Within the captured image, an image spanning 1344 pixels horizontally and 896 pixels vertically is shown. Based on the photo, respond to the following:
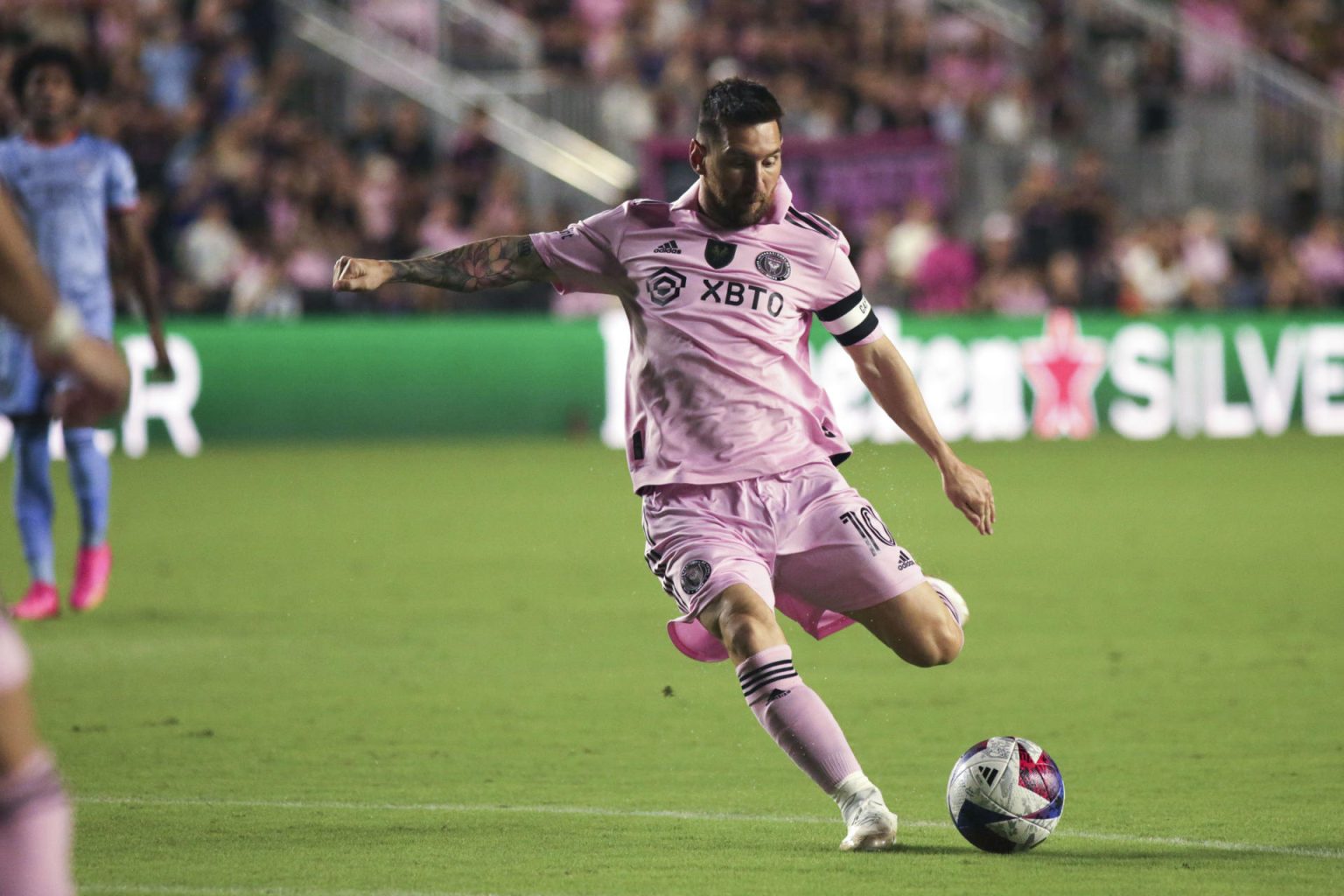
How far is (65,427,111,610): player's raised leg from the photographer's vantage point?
34.6 feet

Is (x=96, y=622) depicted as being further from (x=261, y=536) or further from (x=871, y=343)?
(x=871, y=343)

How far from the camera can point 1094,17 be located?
27.7 m

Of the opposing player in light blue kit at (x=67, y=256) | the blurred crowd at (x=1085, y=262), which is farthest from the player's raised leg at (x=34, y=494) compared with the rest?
the blurred crowd at (x=1085, y=262)

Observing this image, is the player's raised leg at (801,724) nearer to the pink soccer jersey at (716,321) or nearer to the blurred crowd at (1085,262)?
the pink soccer jersey at (716,321)

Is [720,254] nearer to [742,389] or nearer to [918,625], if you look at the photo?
[742,389]

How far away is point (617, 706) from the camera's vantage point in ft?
27.9

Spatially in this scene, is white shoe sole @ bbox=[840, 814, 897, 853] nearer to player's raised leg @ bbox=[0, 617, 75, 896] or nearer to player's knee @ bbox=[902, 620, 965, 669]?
player's knee @ bbox=[902, 620, 965, 669]

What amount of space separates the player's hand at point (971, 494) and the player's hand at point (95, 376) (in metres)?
3.06

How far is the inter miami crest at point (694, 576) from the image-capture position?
5988 millimetres

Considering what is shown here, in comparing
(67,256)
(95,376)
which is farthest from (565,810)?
(67,256)

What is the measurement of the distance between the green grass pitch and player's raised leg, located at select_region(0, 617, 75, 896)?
1.82 meters

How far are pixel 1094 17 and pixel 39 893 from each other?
1012 inches

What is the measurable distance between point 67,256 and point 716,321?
5.12m

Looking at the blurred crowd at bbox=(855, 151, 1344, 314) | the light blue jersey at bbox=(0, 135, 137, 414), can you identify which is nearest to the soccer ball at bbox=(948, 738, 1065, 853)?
the light blue jersey at bbox=(0, 135, 137, 414)
